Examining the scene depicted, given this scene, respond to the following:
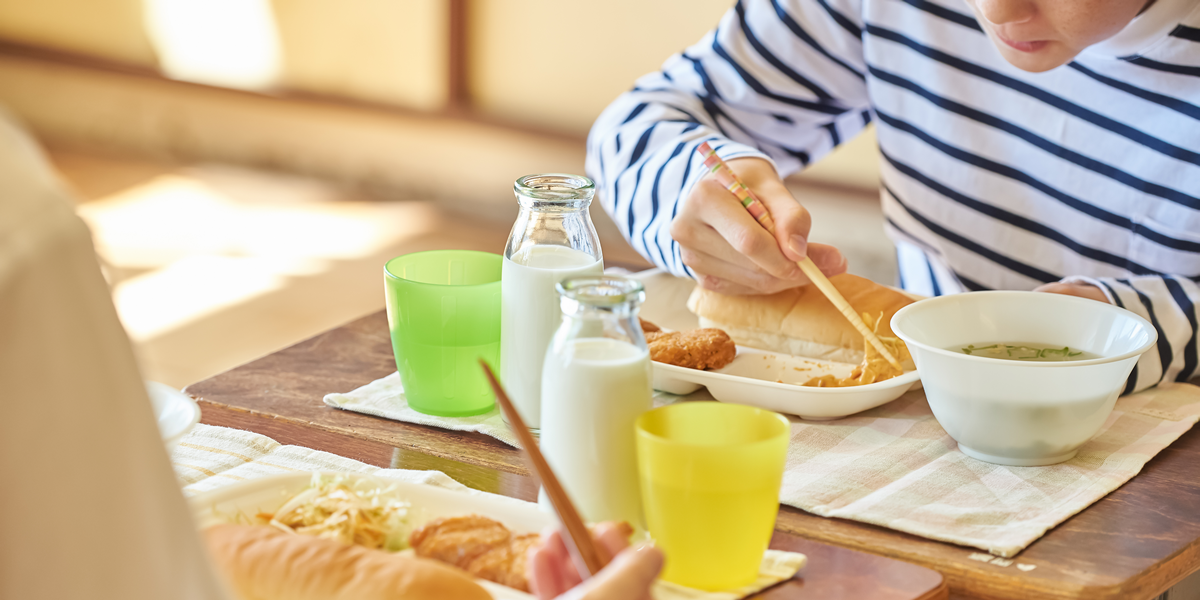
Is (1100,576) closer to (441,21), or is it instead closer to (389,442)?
(389,442)

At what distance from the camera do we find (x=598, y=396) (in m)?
0.71

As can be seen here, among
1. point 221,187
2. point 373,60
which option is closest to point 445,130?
point 373,60

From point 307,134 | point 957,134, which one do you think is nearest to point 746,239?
point 957,134

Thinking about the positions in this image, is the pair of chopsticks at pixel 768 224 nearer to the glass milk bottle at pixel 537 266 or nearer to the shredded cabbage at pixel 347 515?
the glass milk bottle at pixel 537 266

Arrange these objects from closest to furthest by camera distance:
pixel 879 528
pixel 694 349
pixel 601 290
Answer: pixel 601 290 < pixel 879 528 < pixel 694 349

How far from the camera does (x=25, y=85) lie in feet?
16.6

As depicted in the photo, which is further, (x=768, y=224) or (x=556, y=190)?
(x=768, y=224)

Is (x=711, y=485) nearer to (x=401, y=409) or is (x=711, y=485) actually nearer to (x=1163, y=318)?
(x=401, y=409)

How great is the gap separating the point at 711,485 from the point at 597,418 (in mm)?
96

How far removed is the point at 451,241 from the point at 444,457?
2.97 metres

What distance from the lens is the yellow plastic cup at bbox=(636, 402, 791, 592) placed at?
65 cm

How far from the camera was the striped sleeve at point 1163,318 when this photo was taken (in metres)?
1.07

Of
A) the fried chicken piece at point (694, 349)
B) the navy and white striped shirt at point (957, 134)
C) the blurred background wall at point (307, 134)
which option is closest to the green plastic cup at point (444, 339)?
the fried chicken piece at point (694, 349)

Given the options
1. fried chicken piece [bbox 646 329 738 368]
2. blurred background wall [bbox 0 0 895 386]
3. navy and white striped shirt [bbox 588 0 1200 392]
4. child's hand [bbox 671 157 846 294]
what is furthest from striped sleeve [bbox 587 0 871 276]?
blurred background wall [bbox 0 0 895 386]
